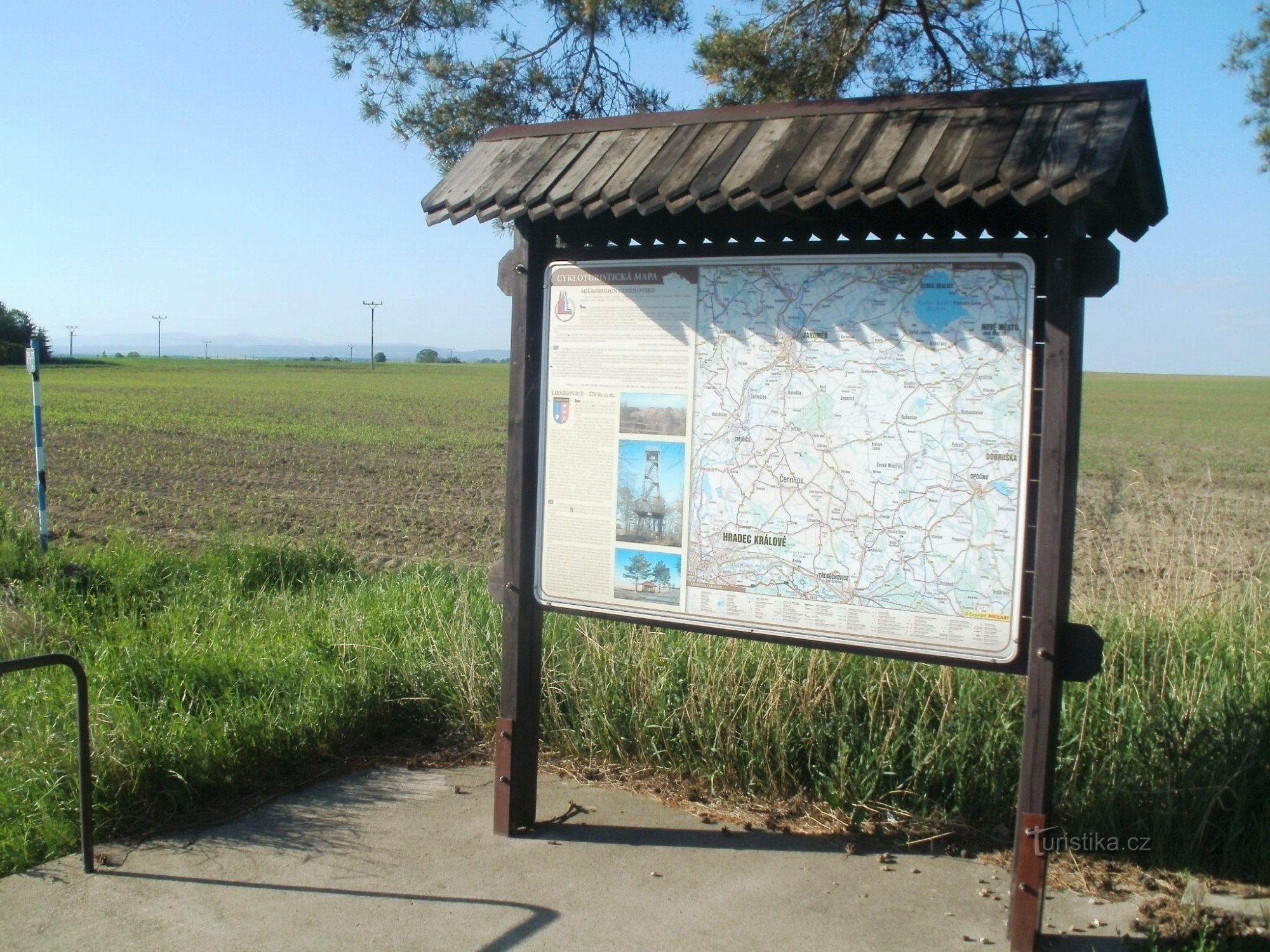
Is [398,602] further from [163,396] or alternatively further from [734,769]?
[163,396]

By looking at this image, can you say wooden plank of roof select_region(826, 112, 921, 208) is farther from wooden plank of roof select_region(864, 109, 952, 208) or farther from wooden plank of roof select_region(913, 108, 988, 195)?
wooden plank of roof select_region(913, 108, 988, 195)

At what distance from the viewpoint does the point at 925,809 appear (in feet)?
14.4

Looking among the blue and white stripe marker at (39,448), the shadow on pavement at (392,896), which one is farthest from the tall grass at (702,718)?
the blue and white stripe marker at (39,448)

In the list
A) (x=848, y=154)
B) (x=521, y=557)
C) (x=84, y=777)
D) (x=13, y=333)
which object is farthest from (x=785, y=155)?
(x=13, y=333)

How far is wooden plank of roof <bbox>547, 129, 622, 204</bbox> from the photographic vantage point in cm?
390

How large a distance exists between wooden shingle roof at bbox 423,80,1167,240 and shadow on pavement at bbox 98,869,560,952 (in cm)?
231

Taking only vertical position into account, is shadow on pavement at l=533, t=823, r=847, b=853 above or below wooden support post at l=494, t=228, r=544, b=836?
below

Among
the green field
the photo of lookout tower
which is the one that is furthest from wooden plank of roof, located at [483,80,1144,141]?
the green field

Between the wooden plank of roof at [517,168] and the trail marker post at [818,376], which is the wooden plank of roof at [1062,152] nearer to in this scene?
the trail marker post at [818,376]

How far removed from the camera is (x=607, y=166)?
3957 mm

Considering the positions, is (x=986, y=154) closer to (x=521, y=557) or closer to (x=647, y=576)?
(x=647, y=576)

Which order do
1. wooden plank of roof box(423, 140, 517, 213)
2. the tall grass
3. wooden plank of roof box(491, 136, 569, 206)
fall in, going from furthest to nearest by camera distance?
the tall grass < wooden plank of roof box(423, 140, 517, 213) < wooden plank of roof box(491, 136, 569, 206)

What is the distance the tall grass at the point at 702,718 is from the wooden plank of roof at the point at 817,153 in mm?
2128

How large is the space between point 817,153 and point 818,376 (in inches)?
28.4
